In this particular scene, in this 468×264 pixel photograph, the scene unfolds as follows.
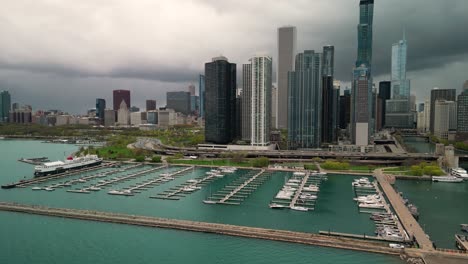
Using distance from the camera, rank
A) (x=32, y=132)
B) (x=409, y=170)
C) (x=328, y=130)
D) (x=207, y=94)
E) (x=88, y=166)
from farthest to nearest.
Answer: (x=32, y=132), (x=328, y=130), (x=207, y=94), (x=88, y=166), (x=409, y=170)

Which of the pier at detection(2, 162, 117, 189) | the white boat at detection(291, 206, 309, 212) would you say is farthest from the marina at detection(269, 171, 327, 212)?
the pier at detection(2, 162, 117, 189)

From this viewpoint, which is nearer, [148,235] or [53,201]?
[148,235]

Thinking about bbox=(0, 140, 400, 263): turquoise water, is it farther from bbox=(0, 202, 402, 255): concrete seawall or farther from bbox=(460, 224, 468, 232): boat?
bbox=(460, 224, 468, 232): boat

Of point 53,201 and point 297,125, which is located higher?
point 297,125

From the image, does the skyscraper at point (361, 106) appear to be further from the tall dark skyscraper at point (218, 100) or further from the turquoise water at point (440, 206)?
the turquoise water at point (440, 206)

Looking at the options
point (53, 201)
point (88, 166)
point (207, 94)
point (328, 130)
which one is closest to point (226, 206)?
point (53, 201)

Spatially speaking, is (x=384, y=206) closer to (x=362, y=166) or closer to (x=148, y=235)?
(x=148, y=235)
